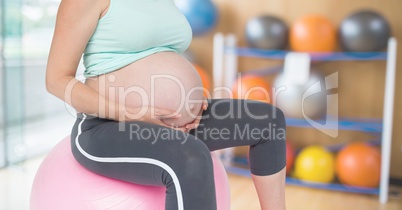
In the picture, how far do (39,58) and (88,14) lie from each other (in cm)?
201

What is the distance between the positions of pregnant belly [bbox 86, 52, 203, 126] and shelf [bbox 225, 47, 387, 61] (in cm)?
136

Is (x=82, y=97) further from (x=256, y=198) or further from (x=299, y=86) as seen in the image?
(x=299, y=86)

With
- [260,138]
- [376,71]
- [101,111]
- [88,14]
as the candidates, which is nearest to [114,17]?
[88,14]

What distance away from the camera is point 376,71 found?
2432 millimetres

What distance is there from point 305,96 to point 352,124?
313 millimetres

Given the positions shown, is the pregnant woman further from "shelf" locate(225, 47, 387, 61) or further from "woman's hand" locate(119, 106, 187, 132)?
"shelf" locate(225, 47, 387, 61)

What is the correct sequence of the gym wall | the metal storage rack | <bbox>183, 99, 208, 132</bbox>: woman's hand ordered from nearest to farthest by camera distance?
<bbox>183, 99, 208, 132</bbox>: woman's hand, the metal storage rack, the gym wall

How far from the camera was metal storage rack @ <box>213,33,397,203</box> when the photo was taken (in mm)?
2184

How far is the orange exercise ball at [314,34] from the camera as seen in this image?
2.30 m

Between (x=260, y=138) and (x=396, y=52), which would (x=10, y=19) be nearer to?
(x=260, y=138)

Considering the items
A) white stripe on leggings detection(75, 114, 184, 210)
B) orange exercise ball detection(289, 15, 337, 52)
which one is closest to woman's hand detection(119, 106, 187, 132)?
white stripe on leggings detection(75, 114, 184, 210)

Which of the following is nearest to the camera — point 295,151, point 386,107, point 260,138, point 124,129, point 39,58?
point 124,129

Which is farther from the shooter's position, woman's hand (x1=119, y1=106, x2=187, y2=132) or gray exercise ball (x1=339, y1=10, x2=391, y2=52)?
gray exercise ball (x1=339, y1=10, x2=391, y2=52)

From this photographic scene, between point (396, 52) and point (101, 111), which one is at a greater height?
point (396, 52)
